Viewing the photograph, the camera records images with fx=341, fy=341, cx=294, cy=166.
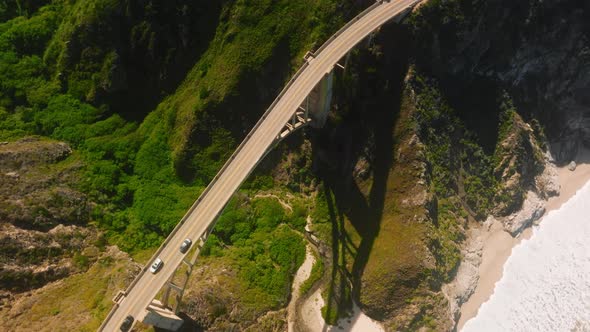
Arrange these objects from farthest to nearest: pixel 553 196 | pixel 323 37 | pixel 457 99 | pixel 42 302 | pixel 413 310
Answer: pixel 553 196 < pixel 457 99 < pixel 323 37 < pixel 413 310 < pixel 42 302

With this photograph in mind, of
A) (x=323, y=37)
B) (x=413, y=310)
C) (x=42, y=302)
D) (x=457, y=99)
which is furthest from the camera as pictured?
(x=457, y=99)

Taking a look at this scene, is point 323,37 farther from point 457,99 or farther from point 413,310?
point 413,310

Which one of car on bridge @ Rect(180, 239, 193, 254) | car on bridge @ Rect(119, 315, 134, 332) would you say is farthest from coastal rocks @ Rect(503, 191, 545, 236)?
car on bridge @ Rect(119, 315, 134, 332)

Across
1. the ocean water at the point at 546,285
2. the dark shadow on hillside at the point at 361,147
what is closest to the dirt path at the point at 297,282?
the dark shadow on hillside at the point at 361,147

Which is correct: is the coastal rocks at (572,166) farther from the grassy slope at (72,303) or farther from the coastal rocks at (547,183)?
the grassy slope at (72,303)

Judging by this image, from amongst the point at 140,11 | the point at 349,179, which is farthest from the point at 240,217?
the point at 140,11

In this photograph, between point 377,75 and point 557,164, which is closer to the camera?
point 377,75

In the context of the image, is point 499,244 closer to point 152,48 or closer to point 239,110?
point 239,110

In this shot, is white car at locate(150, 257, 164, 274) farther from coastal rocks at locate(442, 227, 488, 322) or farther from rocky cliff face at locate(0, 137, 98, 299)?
coastal rocks at locate(442, 227, 488, 322)
